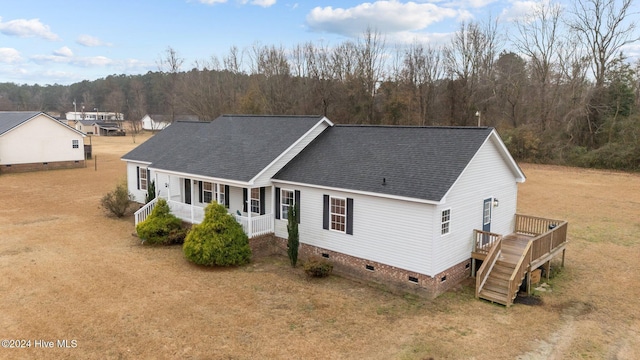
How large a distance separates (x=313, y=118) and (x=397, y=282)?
866 cm

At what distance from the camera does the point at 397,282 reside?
14117 millimetres

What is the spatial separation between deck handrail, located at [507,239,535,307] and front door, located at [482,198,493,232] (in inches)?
89.2

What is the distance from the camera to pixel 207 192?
20297 millimetres

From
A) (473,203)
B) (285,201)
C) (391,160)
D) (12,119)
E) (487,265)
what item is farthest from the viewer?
(12,119)

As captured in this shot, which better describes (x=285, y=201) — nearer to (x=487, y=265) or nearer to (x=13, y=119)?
(x=487, y=265)

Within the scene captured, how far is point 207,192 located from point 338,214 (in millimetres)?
7692

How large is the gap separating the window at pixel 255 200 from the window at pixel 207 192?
2.73m

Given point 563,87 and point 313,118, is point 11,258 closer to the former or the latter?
point 313,118

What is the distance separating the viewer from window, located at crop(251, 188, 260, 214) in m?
18.2

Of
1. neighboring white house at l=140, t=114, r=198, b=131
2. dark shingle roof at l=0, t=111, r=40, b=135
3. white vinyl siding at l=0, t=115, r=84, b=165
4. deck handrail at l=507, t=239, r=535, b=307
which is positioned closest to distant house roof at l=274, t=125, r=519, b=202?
deck handrail at l=507, t=239, r=535, b=307

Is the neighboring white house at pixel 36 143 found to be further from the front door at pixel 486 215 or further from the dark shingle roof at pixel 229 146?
the front door at pixel 486 215

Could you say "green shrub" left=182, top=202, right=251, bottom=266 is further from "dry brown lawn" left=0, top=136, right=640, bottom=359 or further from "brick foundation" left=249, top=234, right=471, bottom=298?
"brick foundation" left=249, top=234, right=471, bottom=298

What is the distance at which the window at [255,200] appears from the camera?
18.2m

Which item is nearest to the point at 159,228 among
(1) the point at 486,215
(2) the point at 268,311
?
(2) the point at 268,311
